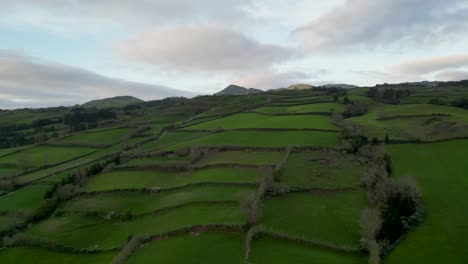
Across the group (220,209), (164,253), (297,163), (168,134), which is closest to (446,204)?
(297,163)

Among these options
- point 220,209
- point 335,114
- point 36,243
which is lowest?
point 36,243

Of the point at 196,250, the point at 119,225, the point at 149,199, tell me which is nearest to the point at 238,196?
the point at 196,250

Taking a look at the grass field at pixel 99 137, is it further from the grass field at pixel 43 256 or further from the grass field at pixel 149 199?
the grass field at pixel 43 256

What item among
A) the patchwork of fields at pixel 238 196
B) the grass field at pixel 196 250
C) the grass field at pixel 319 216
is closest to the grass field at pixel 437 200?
the patchwork of fields at pixel 238 196

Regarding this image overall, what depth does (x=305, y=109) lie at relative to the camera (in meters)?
100

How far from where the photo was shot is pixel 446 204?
130ft

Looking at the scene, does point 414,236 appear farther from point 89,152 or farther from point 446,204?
point 89,152

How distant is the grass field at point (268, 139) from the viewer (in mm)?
65062

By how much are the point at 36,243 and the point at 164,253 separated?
19422 mm

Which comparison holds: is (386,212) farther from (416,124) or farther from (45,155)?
(45,155)

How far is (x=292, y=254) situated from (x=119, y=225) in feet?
77.9

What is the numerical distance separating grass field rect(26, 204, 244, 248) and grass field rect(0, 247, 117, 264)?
5.61 ft

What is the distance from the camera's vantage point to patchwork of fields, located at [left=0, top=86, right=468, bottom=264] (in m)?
33.8

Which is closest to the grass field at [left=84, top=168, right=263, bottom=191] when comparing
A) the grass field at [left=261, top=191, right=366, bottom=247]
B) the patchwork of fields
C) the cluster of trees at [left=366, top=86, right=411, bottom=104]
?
the patchwork of fields
